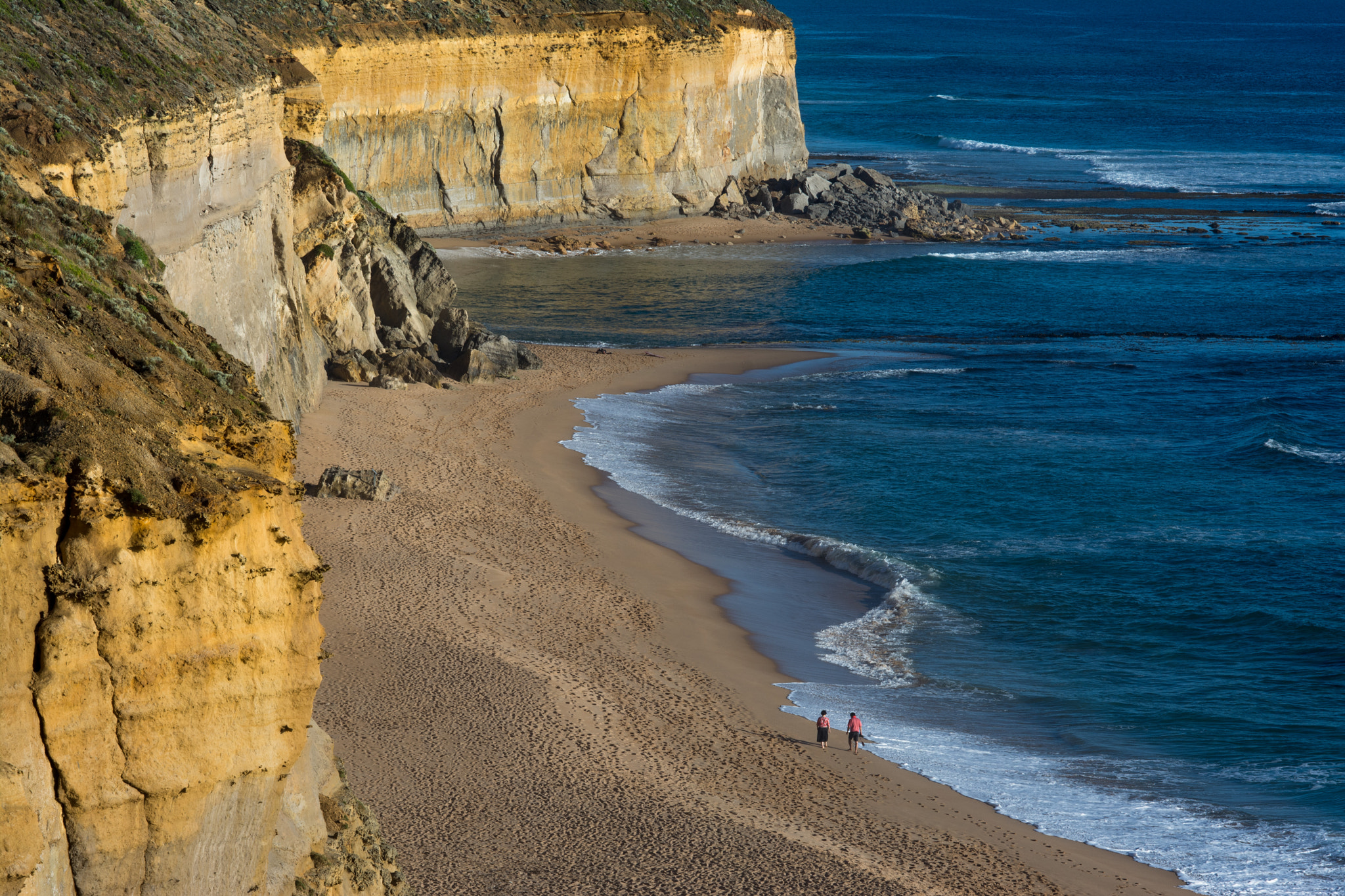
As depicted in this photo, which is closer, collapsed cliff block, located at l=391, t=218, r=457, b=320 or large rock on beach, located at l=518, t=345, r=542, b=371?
collapsed cliff block, located at l=391, t=218, r=457, b=320

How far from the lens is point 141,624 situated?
815 centimetres

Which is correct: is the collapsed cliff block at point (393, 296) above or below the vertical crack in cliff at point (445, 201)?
below

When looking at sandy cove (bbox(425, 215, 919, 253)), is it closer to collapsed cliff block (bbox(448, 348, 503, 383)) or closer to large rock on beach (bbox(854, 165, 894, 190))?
large rock on beach (bbox(854, 165, 894, 190))

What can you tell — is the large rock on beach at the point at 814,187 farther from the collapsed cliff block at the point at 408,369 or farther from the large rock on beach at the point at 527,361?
the collapsed cliff block at the point at 408,369

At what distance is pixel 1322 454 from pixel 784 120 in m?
45.0

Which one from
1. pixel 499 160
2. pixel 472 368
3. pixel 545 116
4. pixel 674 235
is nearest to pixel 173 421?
pixel 472 368

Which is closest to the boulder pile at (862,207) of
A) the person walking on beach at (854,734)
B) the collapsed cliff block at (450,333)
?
the collapsed cliff block at (450,333)

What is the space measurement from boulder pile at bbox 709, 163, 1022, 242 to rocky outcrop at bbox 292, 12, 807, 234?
1918 mm

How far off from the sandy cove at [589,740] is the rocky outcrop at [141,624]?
17.8ft

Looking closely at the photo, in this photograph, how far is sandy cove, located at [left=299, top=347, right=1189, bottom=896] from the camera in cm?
1468

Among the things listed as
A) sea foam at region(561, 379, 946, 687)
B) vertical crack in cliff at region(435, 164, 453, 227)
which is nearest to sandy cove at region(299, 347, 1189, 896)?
sea foam at region(561, 379, 946, 687)

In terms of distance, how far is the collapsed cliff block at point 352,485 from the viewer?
25.0 metres

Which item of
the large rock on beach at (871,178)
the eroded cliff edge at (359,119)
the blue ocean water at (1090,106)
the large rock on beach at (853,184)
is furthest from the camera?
the blue ocean water at (1090,106)

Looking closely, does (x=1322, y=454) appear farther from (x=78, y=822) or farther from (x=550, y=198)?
(x=550, y=198)
